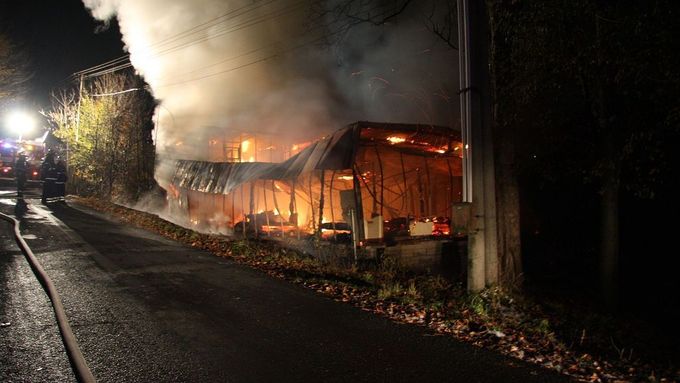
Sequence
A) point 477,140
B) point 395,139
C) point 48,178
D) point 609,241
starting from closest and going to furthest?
point 477,140, point 609,241, point 395,139, point 48,178

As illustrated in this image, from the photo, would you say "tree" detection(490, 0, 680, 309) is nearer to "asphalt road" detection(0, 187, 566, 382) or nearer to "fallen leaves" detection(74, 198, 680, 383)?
"fallen leaves" detection(74, 198, 680, 383)

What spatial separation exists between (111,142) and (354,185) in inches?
550

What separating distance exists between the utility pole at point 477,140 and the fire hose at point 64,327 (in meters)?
4.31

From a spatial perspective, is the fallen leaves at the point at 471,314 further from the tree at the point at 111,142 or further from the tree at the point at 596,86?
the tree at the point at 111,142

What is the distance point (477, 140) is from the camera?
18.3ft

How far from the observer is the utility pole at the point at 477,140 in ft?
18.3

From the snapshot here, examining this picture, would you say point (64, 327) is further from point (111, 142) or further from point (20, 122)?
point (20, 122)

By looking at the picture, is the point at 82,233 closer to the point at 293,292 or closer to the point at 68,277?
the point at 68,277

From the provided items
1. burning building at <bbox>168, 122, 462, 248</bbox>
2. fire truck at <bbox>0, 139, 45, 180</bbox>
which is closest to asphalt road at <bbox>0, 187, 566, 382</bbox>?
burning building at <bbox>168, 122, 462, 248</bbox>

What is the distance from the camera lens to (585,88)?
8.59 metres

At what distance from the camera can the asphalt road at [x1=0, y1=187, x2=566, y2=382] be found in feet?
11.5

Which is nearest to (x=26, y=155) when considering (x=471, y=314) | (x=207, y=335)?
(x=207, y=335)

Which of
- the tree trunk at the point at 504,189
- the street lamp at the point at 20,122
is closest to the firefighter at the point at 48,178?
the tree trunk at the point at 504,189

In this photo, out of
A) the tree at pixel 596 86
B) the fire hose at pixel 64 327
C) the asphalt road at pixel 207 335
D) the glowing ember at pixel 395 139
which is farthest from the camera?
the glowing ember at pixel 395 139
